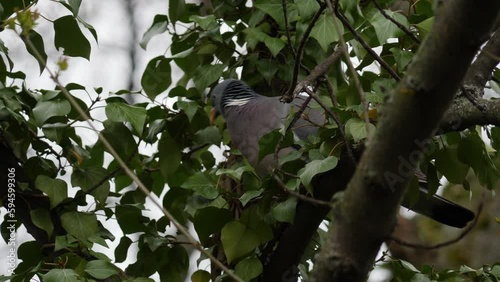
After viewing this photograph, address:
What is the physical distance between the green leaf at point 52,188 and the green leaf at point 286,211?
0.70 m

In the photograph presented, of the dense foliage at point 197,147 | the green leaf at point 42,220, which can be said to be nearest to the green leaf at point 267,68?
the dense foliage at point 197,147

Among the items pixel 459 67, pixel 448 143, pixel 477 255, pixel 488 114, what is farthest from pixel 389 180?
pixel 477 255

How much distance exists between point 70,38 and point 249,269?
0.93 m

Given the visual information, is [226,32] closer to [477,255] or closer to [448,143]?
[448,143]

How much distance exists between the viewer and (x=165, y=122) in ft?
9.30

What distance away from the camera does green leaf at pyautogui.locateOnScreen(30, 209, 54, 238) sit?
2560 mm

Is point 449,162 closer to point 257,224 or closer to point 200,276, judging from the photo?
point 257,224

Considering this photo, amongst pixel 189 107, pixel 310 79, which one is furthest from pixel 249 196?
pixel 189 107

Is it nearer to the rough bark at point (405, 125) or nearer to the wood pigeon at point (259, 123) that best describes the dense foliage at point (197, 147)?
the wood pigeon at point (259, 123)

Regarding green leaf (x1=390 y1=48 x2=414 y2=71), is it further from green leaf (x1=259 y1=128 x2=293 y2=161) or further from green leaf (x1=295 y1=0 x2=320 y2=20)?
green leaf (x1=259 y1=128 x2=293 y2=161)

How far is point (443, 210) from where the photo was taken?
3.11 m

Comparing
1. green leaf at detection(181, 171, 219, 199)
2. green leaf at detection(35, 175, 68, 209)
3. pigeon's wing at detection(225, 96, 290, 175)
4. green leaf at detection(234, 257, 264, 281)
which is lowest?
green leaf at detection(234, 257, 264, 281)

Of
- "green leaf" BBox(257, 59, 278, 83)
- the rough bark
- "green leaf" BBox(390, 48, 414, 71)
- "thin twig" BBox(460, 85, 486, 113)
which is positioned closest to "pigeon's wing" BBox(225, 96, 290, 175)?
"green leaf" BBox(257, 59, 278, 83)

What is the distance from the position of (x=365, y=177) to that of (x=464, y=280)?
4.03ft
